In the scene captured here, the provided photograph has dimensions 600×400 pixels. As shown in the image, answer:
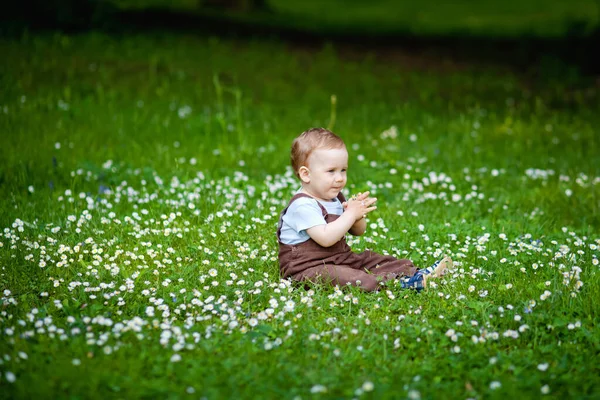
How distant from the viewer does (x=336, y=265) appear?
18.1ft

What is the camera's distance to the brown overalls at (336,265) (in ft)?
17.8

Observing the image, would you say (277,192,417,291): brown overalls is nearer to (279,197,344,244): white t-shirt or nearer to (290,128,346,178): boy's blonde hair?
(279,197,344,244): white t-shirt

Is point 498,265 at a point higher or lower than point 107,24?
lower

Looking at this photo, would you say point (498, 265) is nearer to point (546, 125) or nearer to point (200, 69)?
point (546, 125)

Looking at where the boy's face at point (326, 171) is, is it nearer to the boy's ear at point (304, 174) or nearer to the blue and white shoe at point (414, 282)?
the boy's ear at point (304, 174)

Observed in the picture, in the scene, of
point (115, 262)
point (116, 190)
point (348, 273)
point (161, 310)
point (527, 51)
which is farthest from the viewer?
point (527, 51)

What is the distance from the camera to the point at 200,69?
13.8 metres

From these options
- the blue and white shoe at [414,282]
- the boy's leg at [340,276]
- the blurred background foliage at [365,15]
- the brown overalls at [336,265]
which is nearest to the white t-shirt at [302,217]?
the brown overalls at [336,265]

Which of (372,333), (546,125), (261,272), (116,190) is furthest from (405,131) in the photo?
(372,333)

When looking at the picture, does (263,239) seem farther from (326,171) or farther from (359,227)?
(326,171)

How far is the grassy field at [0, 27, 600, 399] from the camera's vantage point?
4.19 m

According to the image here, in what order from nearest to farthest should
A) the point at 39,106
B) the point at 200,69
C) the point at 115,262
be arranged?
1. the point at 115,262
2. the point at 39,106
3. the point at 200,69

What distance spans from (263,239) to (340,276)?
1235 millimetres

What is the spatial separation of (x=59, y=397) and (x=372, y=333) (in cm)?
198
